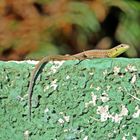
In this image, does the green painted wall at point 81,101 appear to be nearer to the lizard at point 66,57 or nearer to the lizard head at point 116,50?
the lizard at point 66,57

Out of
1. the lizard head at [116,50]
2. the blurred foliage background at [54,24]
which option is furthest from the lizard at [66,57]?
the blurred foliage background at [54,24]

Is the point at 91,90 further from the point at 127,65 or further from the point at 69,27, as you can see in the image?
the point at 69,27

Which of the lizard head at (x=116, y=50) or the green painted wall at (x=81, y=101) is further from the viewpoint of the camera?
the lizard head at (x=116, y=50)

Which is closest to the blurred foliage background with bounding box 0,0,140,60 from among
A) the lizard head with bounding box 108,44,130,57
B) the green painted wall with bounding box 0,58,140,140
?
the lizard head with bounding box 108,44,130,57

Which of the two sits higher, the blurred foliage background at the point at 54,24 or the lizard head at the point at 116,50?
the blurred foliage background at the point at 54,24

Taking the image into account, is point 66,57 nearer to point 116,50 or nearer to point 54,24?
point 116,50

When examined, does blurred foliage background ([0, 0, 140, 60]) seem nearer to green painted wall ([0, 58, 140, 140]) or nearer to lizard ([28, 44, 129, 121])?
lizard ([28, 44, 129, 121])

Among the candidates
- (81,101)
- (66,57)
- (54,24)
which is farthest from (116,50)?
(81,101)
